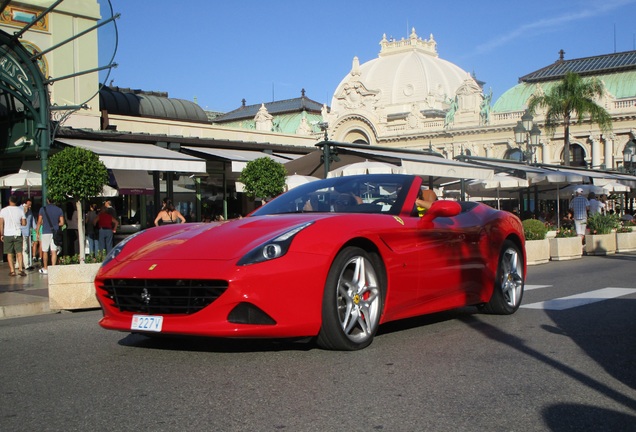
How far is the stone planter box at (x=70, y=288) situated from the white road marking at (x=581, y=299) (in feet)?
19.1

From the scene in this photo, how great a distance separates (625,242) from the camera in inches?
894

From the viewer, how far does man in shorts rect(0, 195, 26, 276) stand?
1599cm

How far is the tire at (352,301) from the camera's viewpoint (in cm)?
540

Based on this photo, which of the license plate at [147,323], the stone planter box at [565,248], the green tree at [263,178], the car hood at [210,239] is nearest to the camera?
the license plate at [147,323]

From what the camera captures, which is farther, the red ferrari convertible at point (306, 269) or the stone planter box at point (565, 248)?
the stone planter box at point (565, 248)

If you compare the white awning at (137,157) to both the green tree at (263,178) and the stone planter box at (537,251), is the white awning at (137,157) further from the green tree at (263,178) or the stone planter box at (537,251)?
the stone planter box at (537,251)

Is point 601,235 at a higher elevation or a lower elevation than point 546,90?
lower

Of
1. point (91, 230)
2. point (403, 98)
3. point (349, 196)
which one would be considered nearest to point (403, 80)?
point (403, 98)

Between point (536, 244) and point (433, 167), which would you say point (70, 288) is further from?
point (536, 244)

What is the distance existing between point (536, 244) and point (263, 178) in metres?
6.79

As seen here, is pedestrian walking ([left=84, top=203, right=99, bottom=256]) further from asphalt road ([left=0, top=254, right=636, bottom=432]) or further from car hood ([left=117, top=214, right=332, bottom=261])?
car hood ([left=117, top=214, right=332, bottom=261])

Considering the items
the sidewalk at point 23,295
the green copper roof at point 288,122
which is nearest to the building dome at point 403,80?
the green copper roof at point 288,122

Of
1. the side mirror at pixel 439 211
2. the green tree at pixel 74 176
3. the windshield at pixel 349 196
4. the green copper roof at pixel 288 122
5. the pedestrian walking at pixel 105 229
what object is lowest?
the pedestrian walking at pixel 105 229

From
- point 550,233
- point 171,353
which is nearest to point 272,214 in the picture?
point 171,353
